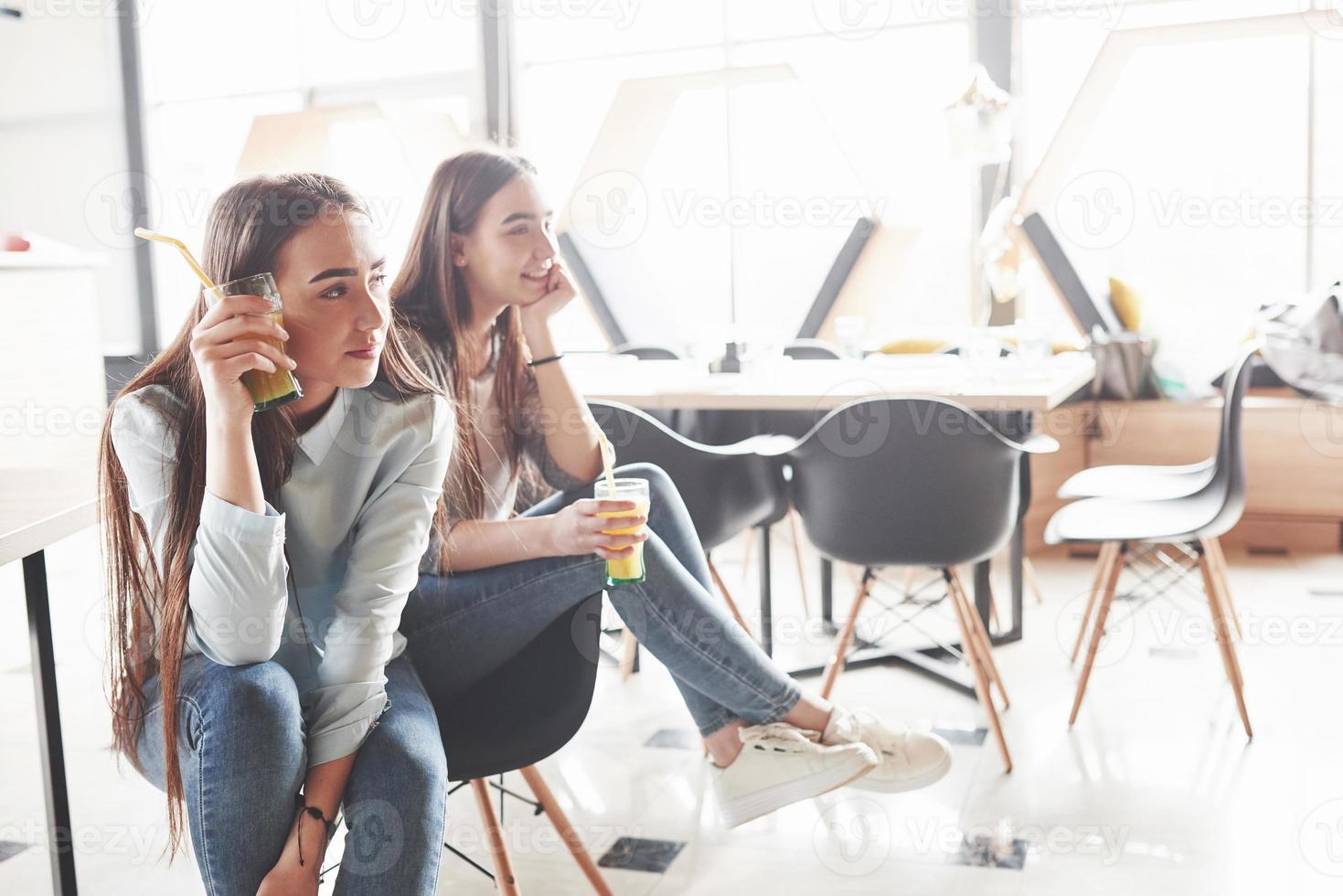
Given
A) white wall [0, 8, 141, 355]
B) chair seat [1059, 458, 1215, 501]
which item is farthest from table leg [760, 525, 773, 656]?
white wall [0, 8, 141, 355]

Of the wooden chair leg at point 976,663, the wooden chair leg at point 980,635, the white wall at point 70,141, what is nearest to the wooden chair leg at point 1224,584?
the wooden chair leg at point 980,635

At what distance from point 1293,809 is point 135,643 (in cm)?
196

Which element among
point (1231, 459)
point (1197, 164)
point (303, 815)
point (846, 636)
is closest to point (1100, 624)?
point (1231, 459)

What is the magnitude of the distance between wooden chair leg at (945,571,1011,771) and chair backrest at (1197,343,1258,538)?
0.52 metres

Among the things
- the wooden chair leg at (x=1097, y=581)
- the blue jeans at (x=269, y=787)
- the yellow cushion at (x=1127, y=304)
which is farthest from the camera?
the yellow cushion at (x=1127, y=304)

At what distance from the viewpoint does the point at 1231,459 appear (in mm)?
2635

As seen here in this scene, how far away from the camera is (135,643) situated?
1415 millimetres

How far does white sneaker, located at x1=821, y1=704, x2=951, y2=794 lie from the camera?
1.84 metres

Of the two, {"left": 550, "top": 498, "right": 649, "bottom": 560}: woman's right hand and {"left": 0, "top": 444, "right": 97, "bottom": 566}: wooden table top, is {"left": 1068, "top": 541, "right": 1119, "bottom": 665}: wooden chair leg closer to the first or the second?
{"left": 550, "top": 498, "right": 649, "bottom": 560}: woman's right hand

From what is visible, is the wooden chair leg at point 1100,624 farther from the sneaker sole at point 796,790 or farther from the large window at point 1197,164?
the large window at point 1197,164

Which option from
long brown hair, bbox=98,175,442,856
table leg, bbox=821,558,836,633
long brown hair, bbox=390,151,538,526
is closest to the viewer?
long brown hair, bbox=98,175,442,856

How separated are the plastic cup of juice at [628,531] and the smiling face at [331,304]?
0.40 meters

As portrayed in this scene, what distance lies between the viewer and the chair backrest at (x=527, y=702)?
157cm

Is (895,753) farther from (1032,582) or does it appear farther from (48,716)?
(1032,582)
